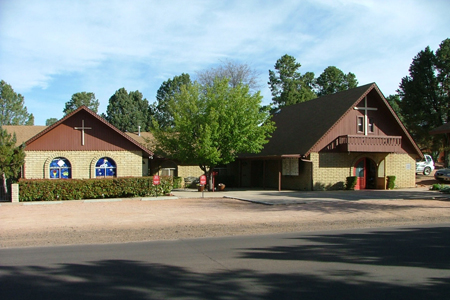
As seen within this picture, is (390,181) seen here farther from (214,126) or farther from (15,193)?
(15,193)

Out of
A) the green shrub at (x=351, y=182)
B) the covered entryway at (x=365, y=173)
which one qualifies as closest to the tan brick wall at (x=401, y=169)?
the covered entryway at (x=365, y=173)

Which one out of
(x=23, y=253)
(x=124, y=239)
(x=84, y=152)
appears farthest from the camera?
(x=84, y=152)

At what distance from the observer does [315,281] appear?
6875 millimetres

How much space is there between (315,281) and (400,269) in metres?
1.86

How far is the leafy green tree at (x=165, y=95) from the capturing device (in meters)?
62.4

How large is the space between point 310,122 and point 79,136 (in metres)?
16.2

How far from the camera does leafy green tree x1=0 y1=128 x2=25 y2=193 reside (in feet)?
73.0

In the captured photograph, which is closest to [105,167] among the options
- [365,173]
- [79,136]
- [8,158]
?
[79,136]

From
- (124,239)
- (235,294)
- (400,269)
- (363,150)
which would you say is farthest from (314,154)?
(235,294)

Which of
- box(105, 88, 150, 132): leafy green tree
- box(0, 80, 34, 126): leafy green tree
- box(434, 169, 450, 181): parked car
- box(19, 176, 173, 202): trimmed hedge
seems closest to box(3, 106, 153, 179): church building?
box(19, 176, 173, 202): trimmed hedge

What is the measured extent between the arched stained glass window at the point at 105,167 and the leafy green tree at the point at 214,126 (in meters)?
3.62

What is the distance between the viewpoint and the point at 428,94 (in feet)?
142

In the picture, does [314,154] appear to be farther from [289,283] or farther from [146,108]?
[146,108]

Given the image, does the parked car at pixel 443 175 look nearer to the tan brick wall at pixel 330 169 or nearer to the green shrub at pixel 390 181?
the green shrub at pixel 390 181
